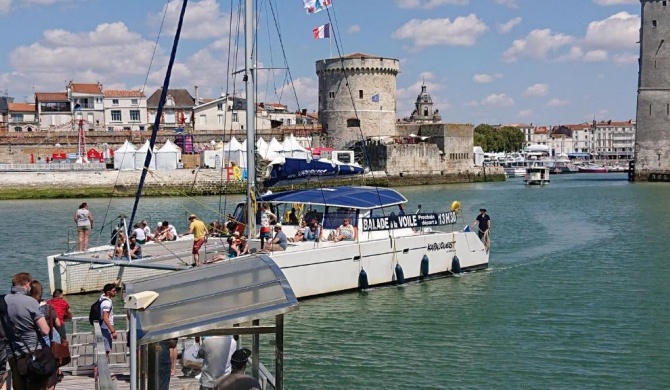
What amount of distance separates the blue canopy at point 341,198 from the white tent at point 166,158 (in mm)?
40646

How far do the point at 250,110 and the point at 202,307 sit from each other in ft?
38.0

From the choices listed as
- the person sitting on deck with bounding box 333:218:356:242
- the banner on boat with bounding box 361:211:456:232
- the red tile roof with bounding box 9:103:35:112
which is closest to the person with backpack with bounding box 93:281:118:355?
the person sitting on deck with bounding box 333:218:356:242

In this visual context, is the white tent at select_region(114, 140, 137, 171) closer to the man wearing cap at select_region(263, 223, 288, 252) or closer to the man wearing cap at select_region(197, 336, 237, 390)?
the man wearing cap at select_region(263, 223, 288, 252)

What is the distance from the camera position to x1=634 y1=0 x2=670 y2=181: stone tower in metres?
77.8

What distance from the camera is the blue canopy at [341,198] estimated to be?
1970 cm

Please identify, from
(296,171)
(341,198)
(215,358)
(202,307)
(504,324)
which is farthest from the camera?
(296,171)

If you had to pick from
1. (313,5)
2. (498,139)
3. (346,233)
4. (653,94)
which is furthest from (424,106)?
(346,233)


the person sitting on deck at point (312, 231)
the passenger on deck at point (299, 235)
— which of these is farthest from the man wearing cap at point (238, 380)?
the passenger on deck at point (299, 235)

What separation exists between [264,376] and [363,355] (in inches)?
226

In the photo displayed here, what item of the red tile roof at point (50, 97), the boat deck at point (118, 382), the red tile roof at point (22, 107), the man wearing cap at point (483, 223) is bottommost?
the boat deck at point (118, 382)

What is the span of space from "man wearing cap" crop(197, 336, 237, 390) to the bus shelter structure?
29 cm

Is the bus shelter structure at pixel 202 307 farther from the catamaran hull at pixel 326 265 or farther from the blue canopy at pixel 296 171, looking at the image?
the blue canopy at pixel 296 171

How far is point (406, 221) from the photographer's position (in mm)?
20203

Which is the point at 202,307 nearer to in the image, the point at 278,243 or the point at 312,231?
the point at 278,243
